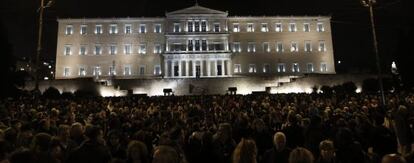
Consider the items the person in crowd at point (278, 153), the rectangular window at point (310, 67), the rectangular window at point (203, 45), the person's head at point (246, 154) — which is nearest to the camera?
the person's head at point (246, 154)

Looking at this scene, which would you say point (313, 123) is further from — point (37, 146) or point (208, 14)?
point (208, 14)

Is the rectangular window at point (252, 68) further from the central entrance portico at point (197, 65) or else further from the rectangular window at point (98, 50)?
the rectangular window at point (98, 50)

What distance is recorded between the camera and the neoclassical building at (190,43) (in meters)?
76.5

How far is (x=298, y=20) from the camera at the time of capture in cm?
7981

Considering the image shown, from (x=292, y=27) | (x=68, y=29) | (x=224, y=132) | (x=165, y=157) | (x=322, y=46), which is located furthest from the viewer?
(x=322, y=46)

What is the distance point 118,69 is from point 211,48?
18909mm

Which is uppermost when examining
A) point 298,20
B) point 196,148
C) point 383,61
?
point 298,20

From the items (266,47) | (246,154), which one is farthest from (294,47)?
(246,154)

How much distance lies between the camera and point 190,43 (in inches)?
2968

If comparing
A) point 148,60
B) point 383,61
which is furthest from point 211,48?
point 383,61

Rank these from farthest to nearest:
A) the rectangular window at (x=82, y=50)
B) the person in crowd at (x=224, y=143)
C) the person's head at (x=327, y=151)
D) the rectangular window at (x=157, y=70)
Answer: the rectangular window at (x=157, y=70) → the rectangular window at (x=82, y=50) → the person in crowd at (x=224, y=143) → the person's head at (x=327, y=151)

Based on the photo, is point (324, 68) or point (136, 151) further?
point (324, 68)

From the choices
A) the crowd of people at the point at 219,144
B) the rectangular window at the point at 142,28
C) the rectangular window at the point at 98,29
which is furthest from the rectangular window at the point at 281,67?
the crowd of people at the point at 219,144

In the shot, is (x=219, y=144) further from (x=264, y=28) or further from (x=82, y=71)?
(x=82, y=71)
